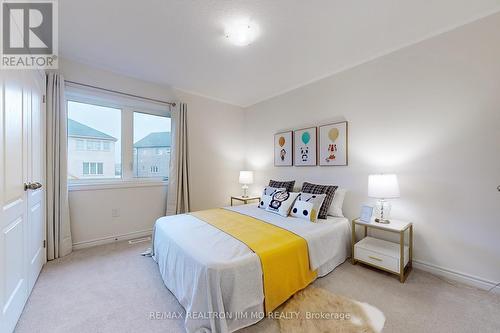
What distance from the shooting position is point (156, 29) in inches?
78.9

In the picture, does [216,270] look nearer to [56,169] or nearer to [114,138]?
[56,169]

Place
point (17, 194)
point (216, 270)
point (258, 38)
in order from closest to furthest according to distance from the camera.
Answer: point (216, 270), point (17, 194), point (258, 38)

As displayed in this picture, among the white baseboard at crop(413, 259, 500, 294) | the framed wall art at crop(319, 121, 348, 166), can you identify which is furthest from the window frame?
the white baseboard at crop(413, 259, 500, 294)

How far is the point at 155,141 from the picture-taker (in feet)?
11.3

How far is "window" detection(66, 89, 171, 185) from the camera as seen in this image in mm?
2756

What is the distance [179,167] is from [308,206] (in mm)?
2139

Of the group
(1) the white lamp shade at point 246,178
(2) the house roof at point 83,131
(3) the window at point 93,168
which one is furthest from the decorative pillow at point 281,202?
(2) the house roof at point 83,131

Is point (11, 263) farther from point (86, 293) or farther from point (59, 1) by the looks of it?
point (59, 1)

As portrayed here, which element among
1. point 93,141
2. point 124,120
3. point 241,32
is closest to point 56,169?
point 93,141

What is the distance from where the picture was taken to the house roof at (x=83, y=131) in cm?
273

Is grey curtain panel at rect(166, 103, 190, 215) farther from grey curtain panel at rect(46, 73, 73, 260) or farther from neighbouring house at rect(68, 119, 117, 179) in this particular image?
grey curtain panel at rect(46, 73, 73, 260)

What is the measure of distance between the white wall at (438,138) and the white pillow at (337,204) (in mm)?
147

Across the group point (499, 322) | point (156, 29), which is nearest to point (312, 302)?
point (499, 322)

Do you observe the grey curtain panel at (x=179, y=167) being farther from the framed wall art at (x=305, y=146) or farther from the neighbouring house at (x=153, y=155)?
the framed wall art at (x=305, y=146)
